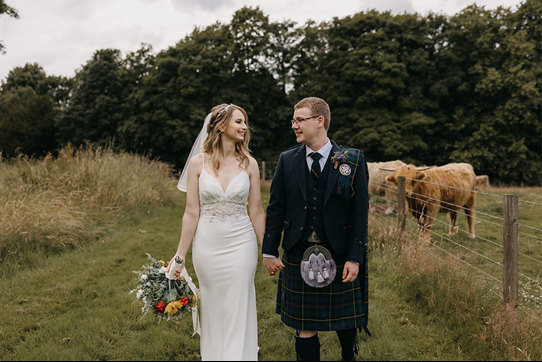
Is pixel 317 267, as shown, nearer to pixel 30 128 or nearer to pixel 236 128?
pixel 236 128

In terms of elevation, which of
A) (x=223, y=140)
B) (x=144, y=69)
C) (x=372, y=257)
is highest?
(x=144, y=69)

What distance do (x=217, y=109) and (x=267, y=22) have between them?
2669cm

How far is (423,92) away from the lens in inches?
1014

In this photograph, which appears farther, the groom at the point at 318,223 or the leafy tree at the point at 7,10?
the leafy tree at the point at 7,10

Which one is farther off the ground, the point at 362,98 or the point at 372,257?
the point at 362,98

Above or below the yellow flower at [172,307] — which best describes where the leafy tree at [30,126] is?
above

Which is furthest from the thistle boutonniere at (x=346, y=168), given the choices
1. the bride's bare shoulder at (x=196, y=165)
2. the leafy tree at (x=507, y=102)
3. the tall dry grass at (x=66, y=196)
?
the leafy tree at (x=507, y=102)

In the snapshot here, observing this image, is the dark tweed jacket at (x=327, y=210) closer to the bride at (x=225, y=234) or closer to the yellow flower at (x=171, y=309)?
the bride at (x=225, y=234)

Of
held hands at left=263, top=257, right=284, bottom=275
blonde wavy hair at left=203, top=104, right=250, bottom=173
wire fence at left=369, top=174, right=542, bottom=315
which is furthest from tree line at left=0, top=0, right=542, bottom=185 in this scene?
held hands at left=263, top=257, right=284, bottom=275

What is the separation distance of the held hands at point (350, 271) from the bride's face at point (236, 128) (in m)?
1.32

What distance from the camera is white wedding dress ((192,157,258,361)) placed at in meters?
2.94

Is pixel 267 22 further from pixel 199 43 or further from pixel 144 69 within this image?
pixel 144 69

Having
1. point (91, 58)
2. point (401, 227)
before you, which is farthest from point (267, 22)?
point (401, 227)

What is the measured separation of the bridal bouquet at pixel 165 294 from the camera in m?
3.06
